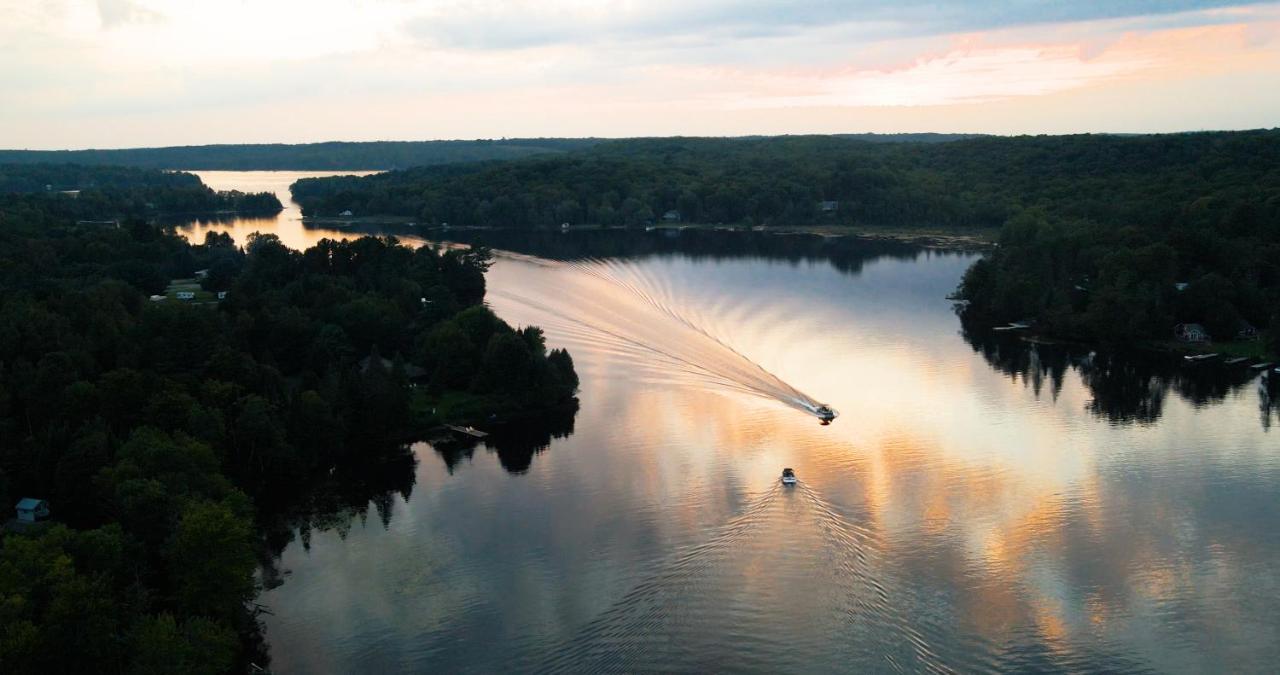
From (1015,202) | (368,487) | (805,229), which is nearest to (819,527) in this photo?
(368,487)

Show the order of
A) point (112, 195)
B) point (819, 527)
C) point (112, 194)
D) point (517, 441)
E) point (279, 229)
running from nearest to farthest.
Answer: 1. point (819, 527)
2. point (517, 441)
3. point (279, 229)
4. point (112, 195)
5. point (112, 194)

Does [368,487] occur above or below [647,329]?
below

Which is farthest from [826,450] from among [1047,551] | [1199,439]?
[1199,439]

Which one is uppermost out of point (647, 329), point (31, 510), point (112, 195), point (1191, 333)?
point (112, 195)

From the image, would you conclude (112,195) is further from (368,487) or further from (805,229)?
(368,487)

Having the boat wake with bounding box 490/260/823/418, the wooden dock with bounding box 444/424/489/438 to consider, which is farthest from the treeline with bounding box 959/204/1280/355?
the wooden dock with bounding box 444/424/489/438

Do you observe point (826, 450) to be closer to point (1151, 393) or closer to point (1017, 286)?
point (1151, 393)
